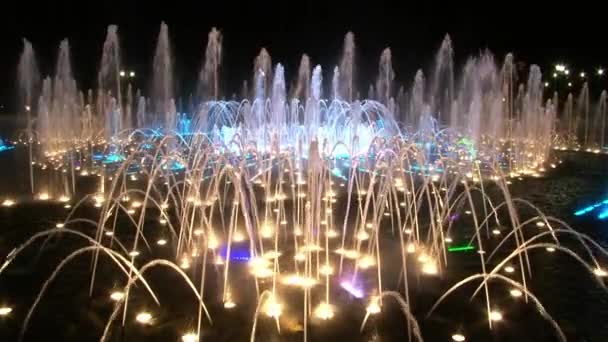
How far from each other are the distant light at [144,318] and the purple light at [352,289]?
9.30ft

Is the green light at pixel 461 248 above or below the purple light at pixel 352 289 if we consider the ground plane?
above

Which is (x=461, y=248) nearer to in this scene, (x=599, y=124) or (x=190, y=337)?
(x=190, y=337)

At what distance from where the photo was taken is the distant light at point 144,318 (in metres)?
6.68

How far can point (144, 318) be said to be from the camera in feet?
22.2

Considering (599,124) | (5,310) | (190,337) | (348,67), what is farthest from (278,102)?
(190,337)

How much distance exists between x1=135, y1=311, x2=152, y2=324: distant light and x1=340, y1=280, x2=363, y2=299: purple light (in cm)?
283

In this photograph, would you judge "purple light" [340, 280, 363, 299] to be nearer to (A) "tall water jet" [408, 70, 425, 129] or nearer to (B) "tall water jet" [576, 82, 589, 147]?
(B) "tall water jet" [576, 82, 589, 147]

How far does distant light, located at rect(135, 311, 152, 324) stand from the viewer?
6.68 metres

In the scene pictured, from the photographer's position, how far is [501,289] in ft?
Answer: 25.8

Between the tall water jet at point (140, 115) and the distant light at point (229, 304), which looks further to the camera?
the tall water jet at point (140, 115)

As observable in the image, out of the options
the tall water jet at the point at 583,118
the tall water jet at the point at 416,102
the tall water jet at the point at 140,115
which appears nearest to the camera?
the tall water jet at the point at 583,118

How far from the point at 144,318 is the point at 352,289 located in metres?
2.99

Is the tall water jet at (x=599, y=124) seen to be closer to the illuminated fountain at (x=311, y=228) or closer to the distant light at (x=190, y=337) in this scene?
the illuminated fountain at (x=311, y=228)

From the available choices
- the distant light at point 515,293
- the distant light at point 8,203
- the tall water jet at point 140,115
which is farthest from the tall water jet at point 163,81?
the distant light at point 515,293
